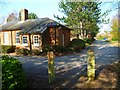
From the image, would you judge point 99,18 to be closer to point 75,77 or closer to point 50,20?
point 50,20

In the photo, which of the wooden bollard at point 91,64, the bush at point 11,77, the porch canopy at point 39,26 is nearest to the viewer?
the bush at point 11,77

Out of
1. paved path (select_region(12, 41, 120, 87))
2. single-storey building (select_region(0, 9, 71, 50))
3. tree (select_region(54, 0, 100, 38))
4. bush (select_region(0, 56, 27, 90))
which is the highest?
tree (select_region(54, 0, 100, 38))

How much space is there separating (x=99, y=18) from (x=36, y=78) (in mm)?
23045

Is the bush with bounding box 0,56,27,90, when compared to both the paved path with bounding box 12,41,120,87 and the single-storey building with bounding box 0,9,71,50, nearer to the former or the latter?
the paved path with bounding box 12,41,120,87

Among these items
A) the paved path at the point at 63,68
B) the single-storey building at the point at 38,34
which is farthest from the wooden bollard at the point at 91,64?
the single-storey building at the point at 38,34

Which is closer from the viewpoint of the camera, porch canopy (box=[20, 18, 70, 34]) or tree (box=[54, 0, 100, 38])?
porch canopy (box=[20, 18, 70, 34])

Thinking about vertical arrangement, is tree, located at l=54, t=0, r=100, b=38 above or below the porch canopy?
above

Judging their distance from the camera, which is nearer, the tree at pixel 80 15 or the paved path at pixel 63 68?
the paved path at pixel 63 68

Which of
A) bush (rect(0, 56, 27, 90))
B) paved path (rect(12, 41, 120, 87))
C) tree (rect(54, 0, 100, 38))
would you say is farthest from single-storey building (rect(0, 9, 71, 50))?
bush (rect(0, 56, 27, 90))

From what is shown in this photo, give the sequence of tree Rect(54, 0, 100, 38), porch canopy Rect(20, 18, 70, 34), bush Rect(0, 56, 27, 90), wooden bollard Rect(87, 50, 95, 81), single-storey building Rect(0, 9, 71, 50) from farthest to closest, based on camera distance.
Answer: tree Rect(54, 0, 100, 38) → single-storey building Rect(0, 9, 71, 50) → porch canopy Rect(20, 18, 70, 34) → wooden bollard Rect(87, 50, 95, 81) → bush Rect(0, 56, 27, 90)

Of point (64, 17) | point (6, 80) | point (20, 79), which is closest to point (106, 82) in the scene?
point (20, 79)

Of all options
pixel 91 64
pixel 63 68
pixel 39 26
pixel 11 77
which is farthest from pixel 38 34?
pixel 11 77

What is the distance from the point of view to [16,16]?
4872 centimetres

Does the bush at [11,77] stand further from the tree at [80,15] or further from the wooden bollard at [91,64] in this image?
the tree at [80,15]
